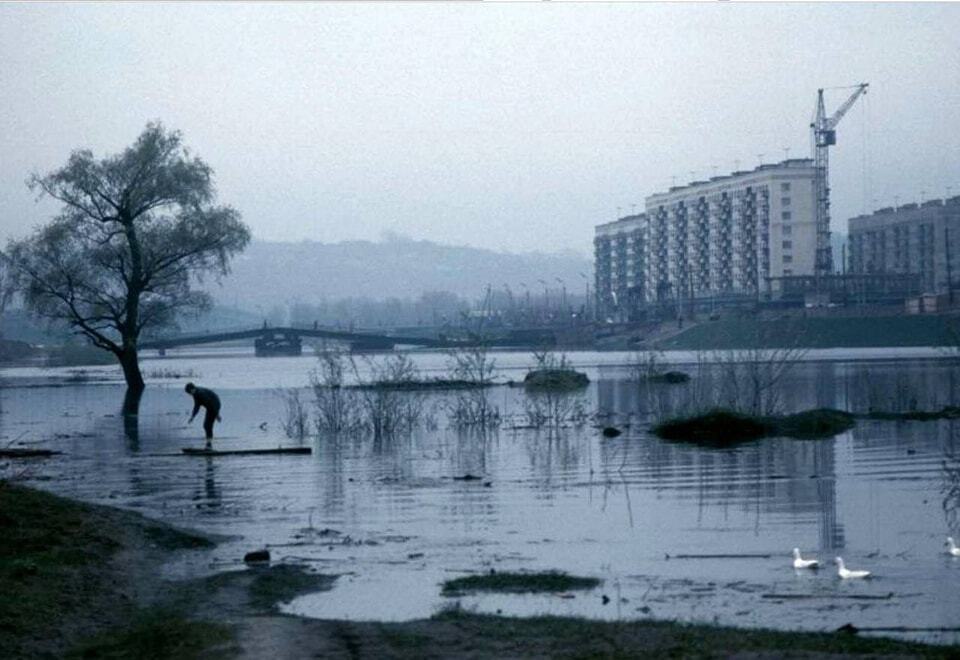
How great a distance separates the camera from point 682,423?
36094 millimetres

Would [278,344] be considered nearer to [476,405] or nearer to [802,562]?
[476,405]

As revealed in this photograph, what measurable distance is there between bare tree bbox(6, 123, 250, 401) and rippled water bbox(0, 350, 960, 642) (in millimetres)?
22189

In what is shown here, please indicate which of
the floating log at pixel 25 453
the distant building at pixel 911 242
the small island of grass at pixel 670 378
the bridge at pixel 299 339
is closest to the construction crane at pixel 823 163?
the distant building at pixel 911 242

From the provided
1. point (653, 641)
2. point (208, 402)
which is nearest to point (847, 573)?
point (653, 641)

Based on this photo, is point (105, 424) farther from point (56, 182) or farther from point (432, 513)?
point (432, 513)

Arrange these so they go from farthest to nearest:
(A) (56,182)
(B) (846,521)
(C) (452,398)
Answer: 1. (A) (56,182)
2. (C) (452,398)
3. (B) (846,521)

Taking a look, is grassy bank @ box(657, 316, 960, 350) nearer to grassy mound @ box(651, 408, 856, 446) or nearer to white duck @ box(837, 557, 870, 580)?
grassy mound @ box(651, 408, 856, 446)

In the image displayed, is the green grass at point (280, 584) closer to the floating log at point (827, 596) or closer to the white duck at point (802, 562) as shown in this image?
the floating log at point (827, 596)

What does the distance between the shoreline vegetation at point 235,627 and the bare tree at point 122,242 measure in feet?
159

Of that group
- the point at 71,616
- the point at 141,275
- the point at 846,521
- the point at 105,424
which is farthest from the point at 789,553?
the point at 141,275

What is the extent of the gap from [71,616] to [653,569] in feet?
21.2

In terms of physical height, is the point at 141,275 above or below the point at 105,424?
above

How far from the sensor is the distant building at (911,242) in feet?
499

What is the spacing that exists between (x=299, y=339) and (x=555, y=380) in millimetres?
80696
